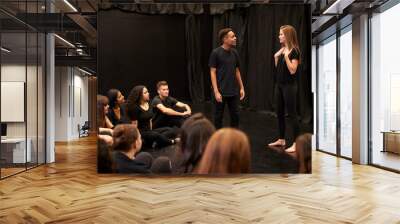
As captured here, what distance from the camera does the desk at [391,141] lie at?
729cm

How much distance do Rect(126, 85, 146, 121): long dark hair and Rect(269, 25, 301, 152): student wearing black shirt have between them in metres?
2.22

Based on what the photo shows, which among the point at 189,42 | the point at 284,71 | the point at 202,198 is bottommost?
the point at 202,198

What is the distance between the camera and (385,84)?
7695 mm

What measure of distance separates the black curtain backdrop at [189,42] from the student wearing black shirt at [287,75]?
87 mm

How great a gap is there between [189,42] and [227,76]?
0.83m

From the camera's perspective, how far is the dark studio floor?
6.40 m

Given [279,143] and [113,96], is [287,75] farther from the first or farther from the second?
[113,96]

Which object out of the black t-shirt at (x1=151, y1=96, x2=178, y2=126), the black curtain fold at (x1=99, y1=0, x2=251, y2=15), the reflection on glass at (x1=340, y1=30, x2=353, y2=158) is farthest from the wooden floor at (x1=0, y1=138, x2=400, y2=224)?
the black curtain fold at (x1=99, y1=0, x2=251, y2=15)

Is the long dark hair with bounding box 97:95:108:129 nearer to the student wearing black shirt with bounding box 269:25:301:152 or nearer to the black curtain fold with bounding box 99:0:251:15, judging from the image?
the black curtain fold with bounding box 99:0:251:15

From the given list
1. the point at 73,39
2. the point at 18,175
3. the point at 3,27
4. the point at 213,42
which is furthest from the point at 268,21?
the point at 73,39

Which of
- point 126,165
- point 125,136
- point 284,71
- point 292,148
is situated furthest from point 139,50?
point 292,148

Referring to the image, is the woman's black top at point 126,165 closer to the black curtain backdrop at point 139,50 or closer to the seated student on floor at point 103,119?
the seated student on floor at point 103,119

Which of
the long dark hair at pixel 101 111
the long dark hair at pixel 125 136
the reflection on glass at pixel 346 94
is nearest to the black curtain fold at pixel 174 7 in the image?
the long dark hair at pixel 101 111

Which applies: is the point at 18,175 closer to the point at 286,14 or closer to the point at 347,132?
the point at 286,14
